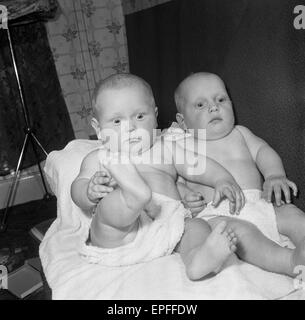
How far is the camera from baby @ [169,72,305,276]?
33.4 inches

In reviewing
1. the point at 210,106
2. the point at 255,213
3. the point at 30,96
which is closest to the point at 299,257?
the point at 255,213

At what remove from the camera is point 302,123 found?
0.92 meters

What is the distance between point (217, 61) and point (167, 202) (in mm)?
566

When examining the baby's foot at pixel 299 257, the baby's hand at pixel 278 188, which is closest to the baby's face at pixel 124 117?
the baby's hand at pixel 278 188

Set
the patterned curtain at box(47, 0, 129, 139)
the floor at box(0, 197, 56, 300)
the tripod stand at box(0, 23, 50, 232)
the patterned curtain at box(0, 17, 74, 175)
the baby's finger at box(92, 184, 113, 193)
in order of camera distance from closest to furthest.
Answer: the baby's finger at box(92, 184, 113, 193)
the floor at box(0, 197, 56, 300)
the tripod stand at box(0, 23, 50, 232)
the patterned curtain at box(0, 17, 74, 175)
the patterned curtain at box(47, 0, 129, 139)

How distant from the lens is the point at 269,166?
3.41 ft

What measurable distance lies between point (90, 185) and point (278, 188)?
0.50 meters

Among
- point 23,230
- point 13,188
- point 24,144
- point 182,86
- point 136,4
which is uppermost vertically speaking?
point 136,4

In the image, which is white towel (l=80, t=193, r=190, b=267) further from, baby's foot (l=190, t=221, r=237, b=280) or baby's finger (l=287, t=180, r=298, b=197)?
baby's finger (l=287, t=180, r=298, b=197)

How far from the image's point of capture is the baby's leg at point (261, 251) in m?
0.78

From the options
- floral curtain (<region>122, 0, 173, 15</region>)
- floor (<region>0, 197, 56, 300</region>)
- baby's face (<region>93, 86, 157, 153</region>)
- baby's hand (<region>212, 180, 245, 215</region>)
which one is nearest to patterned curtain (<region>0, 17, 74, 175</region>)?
floor (<region>0, 197, 56, 300</region>)

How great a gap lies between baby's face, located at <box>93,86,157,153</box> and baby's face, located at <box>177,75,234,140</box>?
0.63 feet

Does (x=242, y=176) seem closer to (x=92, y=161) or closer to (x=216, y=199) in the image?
(x=216, y=199)
